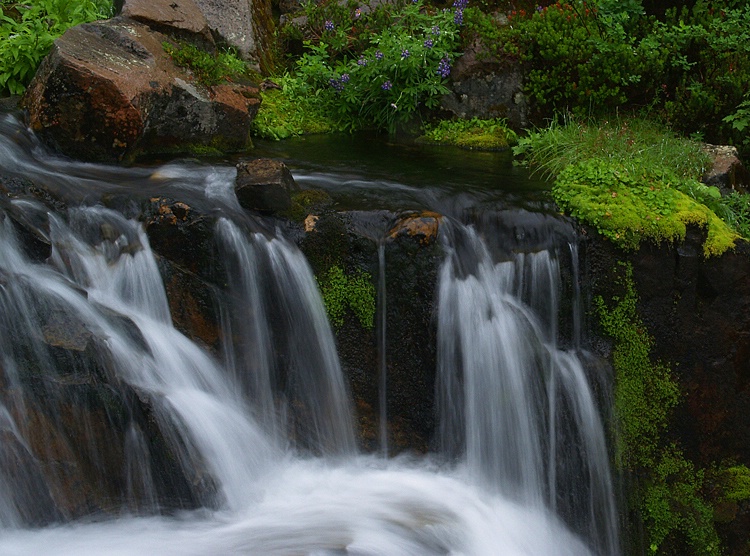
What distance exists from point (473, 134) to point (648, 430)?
3.55m

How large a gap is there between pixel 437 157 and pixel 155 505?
4.04 metres

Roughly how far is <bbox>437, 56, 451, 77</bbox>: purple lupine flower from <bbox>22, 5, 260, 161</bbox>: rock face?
1.99 metres

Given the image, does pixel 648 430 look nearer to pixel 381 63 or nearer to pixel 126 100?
pixel 126 100

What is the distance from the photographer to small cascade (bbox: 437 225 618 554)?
16.3 ft

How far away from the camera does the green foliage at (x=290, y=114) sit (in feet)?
24.1

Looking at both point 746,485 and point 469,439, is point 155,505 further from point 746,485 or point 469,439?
point 746,485

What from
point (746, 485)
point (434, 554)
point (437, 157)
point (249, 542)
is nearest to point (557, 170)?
point (437, 157)

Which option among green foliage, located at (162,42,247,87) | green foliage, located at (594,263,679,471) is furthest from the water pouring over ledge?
green foliage, located at (162,42,247,87)

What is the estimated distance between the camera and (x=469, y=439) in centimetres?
497

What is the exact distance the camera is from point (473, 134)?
7.71 m

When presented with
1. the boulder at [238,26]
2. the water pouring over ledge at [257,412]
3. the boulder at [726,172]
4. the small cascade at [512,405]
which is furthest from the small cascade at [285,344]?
the boulder at [238,26]

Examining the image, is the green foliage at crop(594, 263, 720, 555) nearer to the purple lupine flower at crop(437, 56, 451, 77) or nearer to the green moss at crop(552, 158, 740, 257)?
the green moss at crop(552, 158, 740, 257)

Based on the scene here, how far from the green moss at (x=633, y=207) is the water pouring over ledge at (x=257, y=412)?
472mm

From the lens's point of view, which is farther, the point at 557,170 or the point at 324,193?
the point at 557,170
